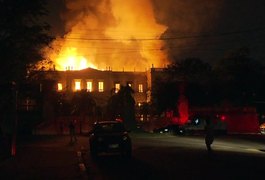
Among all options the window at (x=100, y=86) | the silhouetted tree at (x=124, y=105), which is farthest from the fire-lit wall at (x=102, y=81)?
the silhouetted tree at (x=124, y=105)

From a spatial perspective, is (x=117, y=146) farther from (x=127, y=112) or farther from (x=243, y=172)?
(x=127, y=112)

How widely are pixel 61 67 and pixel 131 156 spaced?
92.9m

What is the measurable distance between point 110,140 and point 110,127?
1182 mm

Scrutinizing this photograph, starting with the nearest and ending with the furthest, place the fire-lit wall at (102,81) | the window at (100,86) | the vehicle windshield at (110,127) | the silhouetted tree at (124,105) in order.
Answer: the vehicle windshield at (110,127), the silhouetted tree at (124,105), the fire-lit wall at (102,81), the window at (100,86)

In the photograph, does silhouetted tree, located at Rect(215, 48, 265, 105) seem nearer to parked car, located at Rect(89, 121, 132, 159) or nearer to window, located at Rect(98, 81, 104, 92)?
window, located at Rect(98, 81, 104, 92)

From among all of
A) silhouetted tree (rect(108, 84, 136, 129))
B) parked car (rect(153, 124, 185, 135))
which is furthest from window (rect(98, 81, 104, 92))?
parked car (rect(153, 124, 185, 135))

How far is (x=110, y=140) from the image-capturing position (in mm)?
23594

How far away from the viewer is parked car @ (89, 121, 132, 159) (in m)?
23.5

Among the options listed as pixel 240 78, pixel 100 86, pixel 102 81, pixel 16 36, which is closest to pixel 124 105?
pixel 240 78

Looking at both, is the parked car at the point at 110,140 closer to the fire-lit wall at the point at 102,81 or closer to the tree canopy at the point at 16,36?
the tree canopy at the point at 16,36

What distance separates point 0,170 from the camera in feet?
62.2

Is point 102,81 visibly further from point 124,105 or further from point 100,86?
point 124,105

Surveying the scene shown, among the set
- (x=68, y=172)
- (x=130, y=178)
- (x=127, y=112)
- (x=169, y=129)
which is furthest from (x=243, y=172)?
(x=127, y=112)

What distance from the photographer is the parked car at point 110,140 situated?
23.5m
